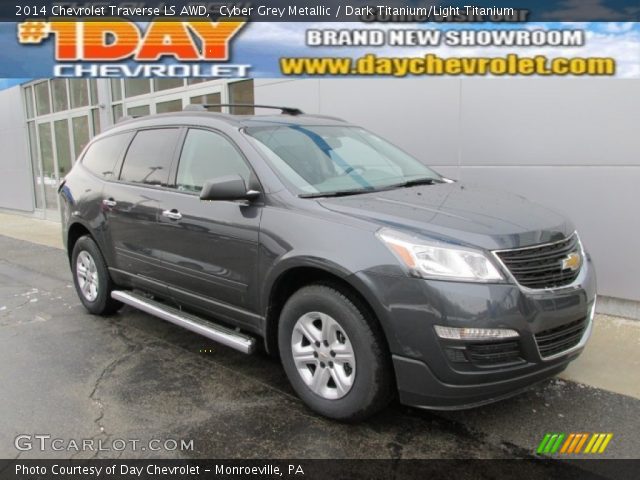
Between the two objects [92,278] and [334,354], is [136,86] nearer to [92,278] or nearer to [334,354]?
[92,278]

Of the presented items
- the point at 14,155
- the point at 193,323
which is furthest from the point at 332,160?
the point at 14,155

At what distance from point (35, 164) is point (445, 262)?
14803 millimetres

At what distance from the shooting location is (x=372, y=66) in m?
6.63

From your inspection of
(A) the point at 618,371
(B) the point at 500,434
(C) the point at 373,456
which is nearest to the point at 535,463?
(B) the point at 500,434

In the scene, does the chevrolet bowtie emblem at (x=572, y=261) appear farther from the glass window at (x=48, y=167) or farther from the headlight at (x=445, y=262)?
the glass window at (x=48, y=167)

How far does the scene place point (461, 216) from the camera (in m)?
2.96

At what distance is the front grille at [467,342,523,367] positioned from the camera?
263cm

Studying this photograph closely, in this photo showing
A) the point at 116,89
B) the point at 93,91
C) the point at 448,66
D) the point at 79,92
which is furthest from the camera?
the point at 79,92

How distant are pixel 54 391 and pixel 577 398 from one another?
→ 348 cm

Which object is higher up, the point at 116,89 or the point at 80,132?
the point at 116,89

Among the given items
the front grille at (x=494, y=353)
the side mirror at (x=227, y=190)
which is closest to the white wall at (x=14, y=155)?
the side mirror at (x=227, y=190)

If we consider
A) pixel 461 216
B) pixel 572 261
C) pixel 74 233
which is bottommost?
pixel 74 233

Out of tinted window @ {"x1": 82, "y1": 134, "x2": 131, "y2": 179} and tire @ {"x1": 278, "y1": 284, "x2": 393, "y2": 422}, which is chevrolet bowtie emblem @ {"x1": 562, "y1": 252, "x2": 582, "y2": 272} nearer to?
tire @ {"x1": 278, "y1": 284, "x2": 393, "y2": 422}

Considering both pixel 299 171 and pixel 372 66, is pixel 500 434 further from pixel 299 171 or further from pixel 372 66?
pixel 372 66
